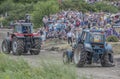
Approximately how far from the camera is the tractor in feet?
79.6

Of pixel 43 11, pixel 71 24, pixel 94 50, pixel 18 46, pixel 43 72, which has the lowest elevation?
pixel 18 46

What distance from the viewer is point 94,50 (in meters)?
24.5

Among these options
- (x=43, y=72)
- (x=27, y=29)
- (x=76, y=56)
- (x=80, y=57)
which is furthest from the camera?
(x=27, y=29)

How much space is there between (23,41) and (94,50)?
8.81 metres

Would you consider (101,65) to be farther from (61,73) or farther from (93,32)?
(61,73)

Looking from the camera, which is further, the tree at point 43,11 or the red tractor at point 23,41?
the tree at point 43,11

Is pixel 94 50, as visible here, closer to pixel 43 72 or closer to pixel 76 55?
pixel 76 55

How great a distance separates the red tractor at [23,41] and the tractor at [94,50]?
7570mm

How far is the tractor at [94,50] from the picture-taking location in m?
24.3

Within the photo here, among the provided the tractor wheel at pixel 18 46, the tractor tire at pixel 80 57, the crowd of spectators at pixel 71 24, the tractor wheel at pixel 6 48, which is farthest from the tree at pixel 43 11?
the tractor tire at pixel 80 57

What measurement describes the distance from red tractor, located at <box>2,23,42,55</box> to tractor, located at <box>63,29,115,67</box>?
7.57m

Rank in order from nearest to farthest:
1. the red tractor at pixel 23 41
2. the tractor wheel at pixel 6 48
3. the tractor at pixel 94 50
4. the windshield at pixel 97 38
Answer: the tractor at pixel 94 50, the windshield at pixel 97 38, the red tractor at pixel 23 41, the tractor wheel at pixel 6 48

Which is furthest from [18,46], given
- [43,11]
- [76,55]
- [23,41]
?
[43,11]

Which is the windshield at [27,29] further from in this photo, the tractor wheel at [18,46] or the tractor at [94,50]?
the tractor at [94,50]
